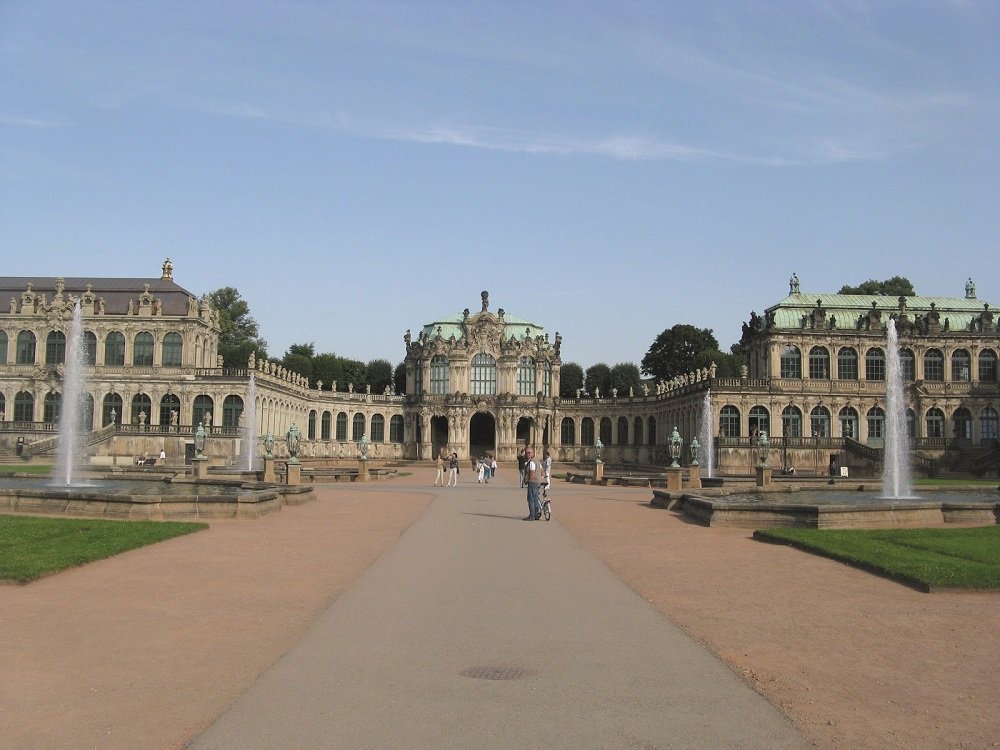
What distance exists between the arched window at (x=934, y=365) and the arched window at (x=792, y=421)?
1243cm

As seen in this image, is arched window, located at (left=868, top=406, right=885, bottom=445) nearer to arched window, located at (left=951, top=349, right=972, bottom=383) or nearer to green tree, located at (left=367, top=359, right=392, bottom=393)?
arched window, located at (left=951, top=349, right=972, bottom=383)

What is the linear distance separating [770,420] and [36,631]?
253ft

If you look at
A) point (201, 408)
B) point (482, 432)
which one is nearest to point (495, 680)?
point (201, 408)

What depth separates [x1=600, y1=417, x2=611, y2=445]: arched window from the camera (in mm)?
111875

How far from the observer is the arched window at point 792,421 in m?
83.6

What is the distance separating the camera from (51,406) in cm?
8544

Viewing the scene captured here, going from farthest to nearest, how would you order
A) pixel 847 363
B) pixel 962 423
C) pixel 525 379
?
1. pixel 525 379
2. pixel 847 363
3. pixel 962 423

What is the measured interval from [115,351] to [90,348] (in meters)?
2.34

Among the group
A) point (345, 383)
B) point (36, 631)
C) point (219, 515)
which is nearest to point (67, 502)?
point (219, 515)

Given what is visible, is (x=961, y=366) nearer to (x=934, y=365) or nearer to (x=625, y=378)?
(x=934, y=365)

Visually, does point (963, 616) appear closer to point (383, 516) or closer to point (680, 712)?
point (680, 712)

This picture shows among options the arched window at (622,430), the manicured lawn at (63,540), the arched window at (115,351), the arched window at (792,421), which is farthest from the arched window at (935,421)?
the manicured lawn at (63,540)

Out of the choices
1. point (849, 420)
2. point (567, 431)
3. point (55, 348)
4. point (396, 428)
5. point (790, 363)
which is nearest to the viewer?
point (849, 420)

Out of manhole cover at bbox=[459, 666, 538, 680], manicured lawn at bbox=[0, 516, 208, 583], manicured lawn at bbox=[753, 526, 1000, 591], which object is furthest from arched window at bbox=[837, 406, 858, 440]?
manhole cover at bbox=[459, 666, 538, 680]
